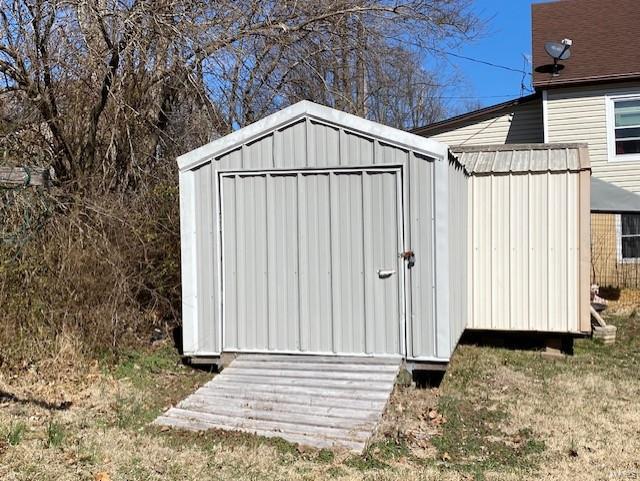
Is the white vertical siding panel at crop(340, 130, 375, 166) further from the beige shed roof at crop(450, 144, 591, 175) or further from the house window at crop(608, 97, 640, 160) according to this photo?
the house window at crop(608, 97, 640, 160)

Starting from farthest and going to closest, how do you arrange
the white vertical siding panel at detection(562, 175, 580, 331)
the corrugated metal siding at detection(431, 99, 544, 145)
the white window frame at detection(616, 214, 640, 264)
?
1. the corrugated metal siding at detection(431, 99, 544, 145)
2. the white window frame at detection(616, 214, 640, 264)
3. the white vertical siding panel at detection(562, 175, 580, 331)

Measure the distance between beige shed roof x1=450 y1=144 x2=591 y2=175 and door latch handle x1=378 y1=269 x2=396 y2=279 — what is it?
252cm

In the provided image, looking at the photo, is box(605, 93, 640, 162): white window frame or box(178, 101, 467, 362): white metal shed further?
box(605, 93, 640, 162): white window frame

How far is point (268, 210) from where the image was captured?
6.76m

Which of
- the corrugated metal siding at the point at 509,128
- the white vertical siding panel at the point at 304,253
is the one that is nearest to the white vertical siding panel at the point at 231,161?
the white vertical siding panel at the point at 304,253

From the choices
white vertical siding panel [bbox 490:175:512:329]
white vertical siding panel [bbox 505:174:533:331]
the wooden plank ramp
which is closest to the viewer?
the wooden plank ramp

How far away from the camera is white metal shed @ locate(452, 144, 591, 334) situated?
7.79 meters

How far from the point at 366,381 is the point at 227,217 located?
2.33 meters

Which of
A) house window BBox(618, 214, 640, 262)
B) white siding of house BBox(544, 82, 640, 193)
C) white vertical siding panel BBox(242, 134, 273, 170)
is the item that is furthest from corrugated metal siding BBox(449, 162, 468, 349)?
house window BBox(618, 214, 640, 262)

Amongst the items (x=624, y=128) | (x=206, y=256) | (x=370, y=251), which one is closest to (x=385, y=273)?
(x=370, y=251)

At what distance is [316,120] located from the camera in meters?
6.53

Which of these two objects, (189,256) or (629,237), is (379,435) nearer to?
(189,256)

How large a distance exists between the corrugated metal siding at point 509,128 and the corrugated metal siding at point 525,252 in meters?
6.15

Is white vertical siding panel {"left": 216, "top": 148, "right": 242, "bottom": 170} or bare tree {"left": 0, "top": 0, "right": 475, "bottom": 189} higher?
bare tree {"left": 0, "top": 0, "right": 475, "bottom": 189}
